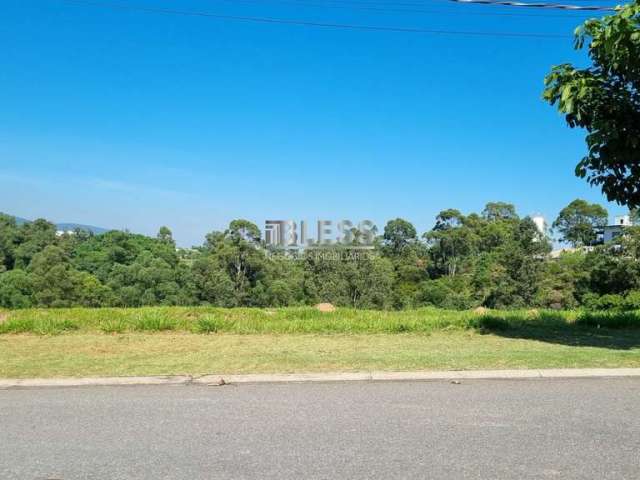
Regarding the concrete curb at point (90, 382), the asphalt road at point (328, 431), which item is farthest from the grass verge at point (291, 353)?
the asphalt road at point (328, 431)

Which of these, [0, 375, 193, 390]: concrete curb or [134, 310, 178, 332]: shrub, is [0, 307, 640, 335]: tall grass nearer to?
[134, 310, 178, 332]: shrub

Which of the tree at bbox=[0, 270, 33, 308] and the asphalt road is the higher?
the asphalt road

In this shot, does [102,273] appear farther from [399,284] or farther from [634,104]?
[634,104]

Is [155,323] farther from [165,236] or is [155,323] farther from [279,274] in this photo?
[165,236]

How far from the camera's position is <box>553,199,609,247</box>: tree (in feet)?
310

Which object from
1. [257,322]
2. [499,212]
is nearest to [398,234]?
[499,212]

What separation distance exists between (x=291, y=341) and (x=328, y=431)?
13.9 feet

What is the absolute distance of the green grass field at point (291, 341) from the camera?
690cm

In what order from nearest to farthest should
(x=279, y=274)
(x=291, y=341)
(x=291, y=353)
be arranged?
(x=291, y=353)
(x=291, y=341)
(x=279, y=274)

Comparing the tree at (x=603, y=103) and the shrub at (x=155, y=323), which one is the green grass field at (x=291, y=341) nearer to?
the shrub at (x=155, y=323)

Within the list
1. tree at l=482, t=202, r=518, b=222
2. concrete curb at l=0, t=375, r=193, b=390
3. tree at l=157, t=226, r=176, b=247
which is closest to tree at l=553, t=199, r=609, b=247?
tree at l=482, t=202, r=518, b=222

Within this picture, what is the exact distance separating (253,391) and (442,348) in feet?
11.6

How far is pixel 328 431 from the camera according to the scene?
452 cm

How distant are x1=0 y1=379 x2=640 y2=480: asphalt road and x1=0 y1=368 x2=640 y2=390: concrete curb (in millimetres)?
198
